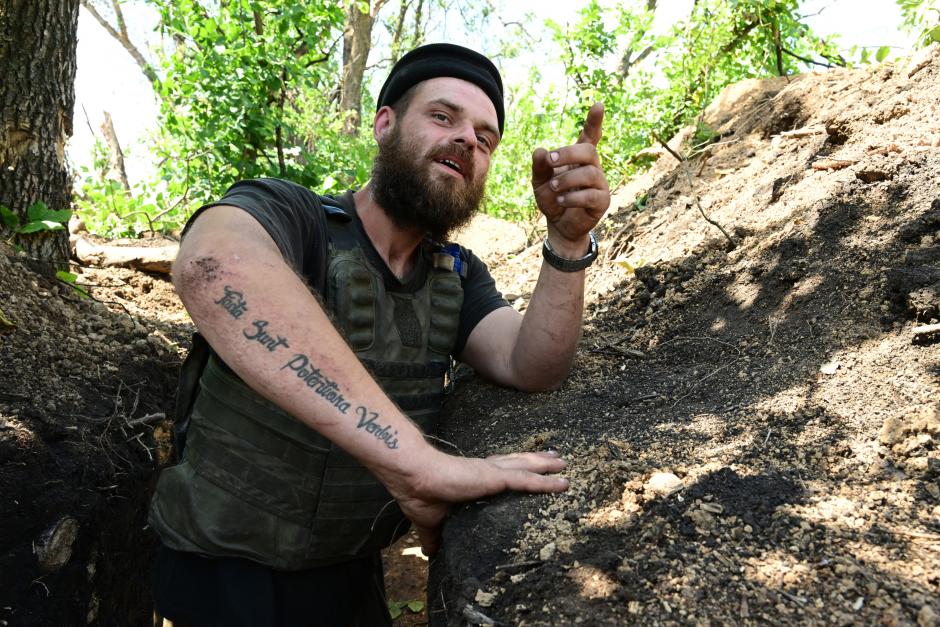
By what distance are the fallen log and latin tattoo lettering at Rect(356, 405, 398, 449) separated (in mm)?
3502

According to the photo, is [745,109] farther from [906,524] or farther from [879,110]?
[906,524]

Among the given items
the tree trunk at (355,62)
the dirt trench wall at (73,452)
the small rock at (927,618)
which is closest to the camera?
the small rock at (927,618)

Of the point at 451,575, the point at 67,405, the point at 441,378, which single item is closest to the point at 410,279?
the point at 441,378

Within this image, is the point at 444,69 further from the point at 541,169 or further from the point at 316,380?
the point at 316,380

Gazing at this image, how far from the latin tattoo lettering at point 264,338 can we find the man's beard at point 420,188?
0.90 m

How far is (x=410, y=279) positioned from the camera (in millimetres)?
2299

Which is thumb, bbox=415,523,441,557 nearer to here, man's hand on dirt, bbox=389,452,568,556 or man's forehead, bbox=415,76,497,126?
man's hand on dirt, bbox=389,452,568,556

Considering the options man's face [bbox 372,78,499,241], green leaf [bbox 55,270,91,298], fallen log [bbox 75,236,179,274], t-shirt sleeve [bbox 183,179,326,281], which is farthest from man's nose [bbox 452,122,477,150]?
fallen log [bbox 75,236,179,274]

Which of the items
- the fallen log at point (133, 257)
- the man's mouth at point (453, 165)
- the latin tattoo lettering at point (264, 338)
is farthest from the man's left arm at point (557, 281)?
the fallen log at point (133, 257)

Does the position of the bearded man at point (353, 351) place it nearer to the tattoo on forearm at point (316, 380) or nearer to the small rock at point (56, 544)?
the tattoo on forearm at point (316, 380)

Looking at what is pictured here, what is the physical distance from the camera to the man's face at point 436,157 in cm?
230

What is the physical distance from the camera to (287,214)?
1.88 m

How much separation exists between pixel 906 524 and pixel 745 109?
11.8 ft

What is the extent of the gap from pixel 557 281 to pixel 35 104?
8.34 ft
